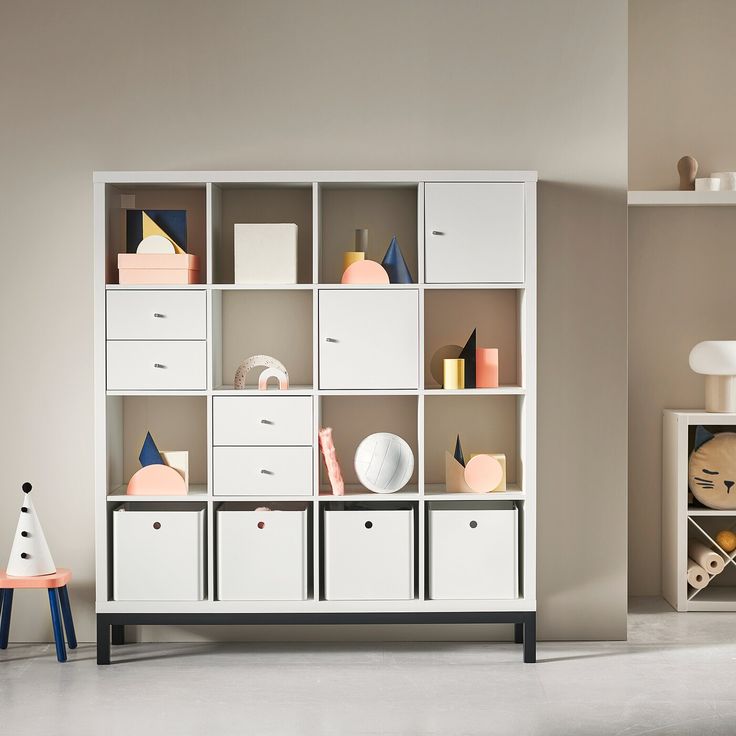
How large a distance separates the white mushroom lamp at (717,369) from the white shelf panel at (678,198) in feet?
2.01

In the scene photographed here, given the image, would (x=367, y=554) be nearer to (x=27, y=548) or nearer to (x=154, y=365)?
(x=154, y=365)

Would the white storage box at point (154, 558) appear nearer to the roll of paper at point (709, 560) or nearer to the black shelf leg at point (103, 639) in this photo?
the black shelf leg at point (103, 639)

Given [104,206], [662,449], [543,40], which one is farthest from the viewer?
[662,449]

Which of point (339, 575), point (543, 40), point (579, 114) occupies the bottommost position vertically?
point (339, 575)

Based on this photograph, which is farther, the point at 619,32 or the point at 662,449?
the point at 662,449

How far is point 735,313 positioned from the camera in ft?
13.1

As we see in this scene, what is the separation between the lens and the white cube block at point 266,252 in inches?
122

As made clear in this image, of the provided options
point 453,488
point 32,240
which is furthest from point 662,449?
point 32,240

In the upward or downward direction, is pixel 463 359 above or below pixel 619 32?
below

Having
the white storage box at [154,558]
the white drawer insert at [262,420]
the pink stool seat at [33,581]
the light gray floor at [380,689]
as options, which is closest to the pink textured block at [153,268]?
the white drawer insert at [262,420]

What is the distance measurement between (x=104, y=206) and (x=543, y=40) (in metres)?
1.74

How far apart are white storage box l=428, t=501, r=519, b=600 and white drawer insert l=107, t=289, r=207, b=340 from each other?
3.59 ft

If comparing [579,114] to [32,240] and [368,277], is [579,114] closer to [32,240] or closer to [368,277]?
[368,277]

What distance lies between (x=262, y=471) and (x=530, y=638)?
44.0 inches
